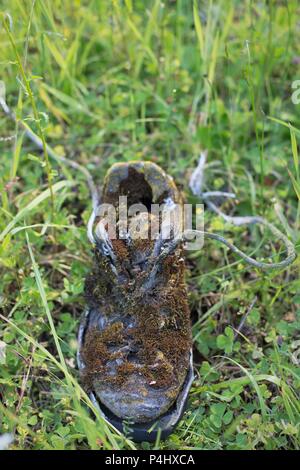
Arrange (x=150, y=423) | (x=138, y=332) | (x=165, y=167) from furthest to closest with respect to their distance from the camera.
Result: (x=165, y=167) < (x=138, y=332) < (x=150, y=423)

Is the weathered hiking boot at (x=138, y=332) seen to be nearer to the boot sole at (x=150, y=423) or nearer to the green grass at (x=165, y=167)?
the boot sole at (x=150, y=423)

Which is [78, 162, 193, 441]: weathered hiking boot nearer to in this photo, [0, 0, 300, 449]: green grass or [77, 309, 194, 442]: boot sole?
[77, 309, 194, 442]: boot sole

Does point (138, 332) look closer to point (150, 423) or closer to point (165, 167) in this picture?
point (150, 423)

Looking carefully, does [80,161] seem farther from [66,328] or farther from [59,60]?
[66,328]

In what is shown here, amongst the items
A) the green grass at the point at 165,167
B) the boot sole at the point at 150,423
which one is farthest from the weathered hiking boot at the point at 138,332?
the green grass at the point at 165,167

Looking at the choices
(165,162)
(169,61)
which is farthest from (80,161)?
(169,61)

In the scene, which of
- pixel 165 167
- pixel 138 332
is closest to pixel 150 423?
pixel 138 332
